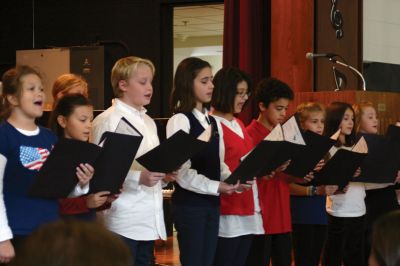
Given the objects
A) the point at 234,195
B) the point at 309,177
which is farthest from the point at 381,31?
the point at 234,195

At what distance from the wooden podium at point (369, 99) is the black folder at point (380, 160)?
0.47m

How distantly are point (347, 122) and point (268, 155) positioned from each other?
1.00m

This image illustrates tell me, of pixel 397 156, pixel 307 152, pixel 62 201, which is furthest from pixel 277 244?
pixel 62 201

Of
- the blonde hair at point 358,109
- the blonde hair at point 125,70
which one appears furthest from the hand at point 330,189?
the blonde hair at point 125,70

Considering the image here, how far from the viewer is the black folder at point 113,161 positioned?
249 cm

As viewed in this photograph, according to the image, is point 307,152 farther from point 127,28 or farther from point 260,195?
point 127,28

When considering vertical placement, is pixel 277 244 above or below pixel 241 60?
below

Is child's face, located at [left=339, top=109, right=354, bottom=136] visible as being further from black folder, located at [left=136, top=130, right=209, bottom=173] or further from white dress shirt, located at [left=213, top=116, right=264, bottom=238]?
black folder, located at [left=136, top=130, right=209, bottom=173]

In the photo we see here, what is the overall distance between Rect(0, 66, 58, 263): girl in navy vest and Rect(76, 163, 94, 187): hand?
13 cm

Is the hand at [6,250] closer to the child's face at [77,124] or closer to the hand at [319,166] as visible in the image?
the child's face at [77,124]

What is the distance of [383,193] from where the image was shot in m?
4.19

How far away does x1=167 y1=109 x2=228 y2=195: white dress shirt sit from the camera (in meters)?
3.02

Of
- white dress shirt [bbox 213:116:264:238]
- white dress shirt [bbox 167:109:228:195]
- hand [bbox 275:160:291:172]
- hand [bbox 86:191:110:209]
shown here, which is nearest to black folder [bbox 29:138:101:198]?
hand [bbox 86:191:110:209]

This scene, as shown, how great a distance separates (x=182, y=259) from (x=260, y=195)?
0.59 metres
